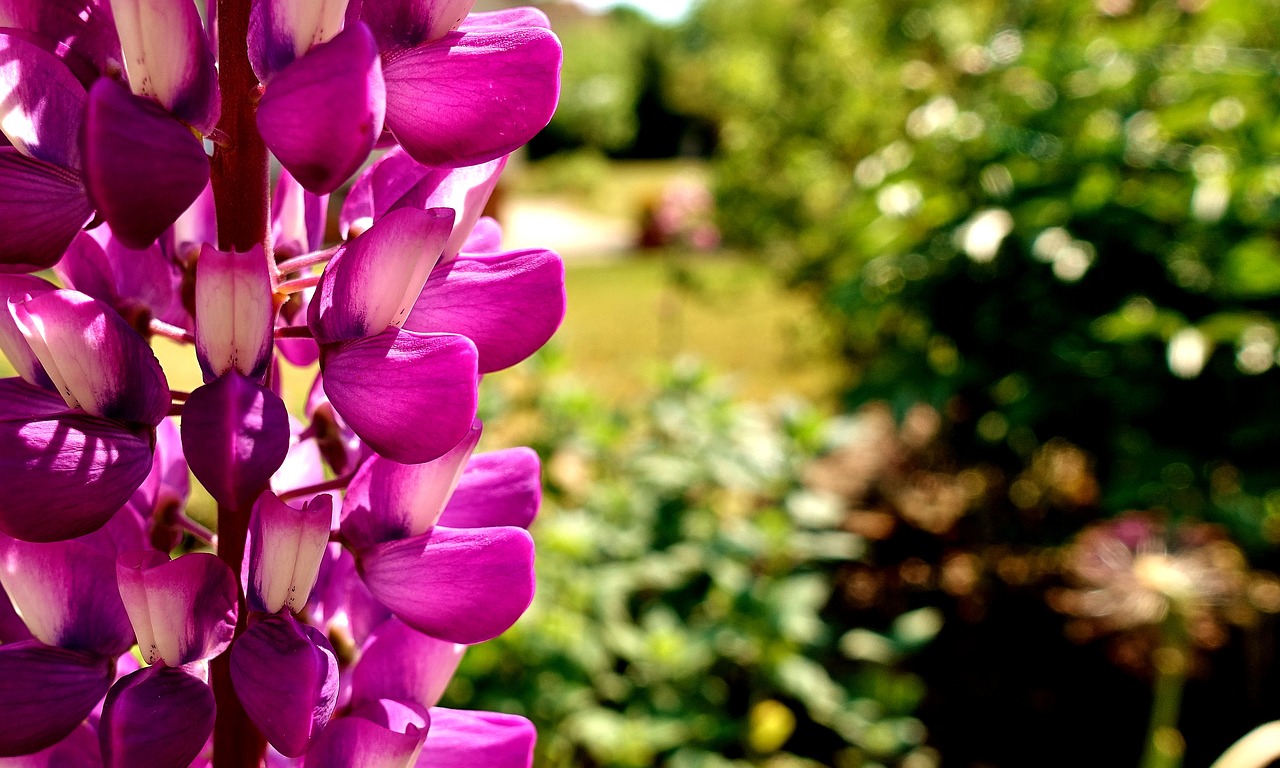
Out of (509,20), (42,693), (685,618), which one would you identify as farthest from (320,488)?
(685,618)

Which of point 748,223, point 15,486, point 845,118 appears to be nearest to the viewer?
point 15,486

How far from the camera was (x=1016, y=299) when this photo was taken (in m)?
2.59

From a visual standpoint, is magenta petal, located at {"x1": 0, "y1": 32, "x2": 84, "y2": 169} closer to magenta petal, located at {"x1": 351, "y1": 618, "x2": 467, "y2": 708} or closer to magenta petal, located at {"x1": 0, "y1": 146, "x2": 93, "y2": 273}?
magenta petal, located at {"x1": 0, "y1": 146, "x2": 93, "y2": 273}

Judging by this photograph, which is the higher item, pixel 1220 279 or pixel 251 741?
pixel 251 741

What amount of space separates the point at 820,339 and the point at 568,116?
18.4 metres

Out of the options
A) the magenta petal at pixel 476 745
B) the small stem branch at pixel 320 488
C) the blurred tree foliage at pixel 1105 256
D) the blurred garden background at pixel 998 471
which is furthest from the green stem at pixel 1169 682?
the small stem branch at pixel 320 488

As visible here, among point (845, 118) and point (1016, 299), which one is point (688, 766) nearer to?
point (1016, 299)

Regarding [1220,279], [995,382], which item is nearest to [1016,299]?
[995,382]

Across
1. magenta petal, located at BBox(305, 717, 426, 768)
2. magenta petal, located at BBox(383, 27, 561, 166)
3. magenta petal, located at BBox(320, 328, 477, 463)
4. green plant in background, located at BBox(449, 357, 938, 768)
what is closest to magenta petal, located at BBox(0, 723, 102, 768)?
magenta petal, located at BBox(305, 717, 426, 768)

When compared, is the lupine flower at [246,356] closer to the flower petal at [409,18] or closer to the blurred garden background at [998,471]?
the flower petal at [409,18]

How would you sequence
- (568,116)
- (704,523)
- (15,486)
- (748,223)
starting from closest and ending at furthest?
(15,486), (704,523), (748,223), (568,116)

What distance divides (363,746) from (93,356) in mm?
227

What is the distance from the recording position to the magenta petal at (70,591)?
500mm

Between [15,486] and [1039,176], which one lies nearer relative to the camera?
[15,486]
